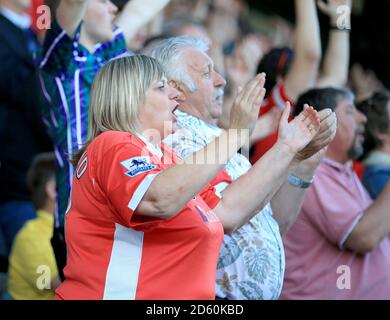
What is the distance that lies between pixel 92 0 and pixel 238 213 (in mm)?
1593

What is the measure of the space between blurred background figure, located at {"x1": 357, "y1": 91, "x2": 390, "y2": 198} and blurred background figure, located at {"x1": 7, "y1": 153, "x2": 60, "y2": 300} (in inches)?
73.3

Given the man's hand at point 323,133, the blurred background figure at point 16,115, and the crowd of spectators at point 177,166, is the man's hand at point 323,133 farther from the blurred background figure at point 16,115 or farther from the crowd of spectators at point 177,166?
the blurred background figure at point 16,115

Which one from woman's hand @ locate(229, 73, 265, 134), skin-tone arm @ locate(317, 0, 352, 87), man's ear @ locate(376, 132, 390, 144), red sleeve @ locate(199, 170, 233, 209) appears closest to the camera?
woman's hand @ locate(229, 73, 265, 134)

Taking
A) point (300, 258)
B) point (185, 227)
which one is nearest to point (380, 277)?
point (300, 258)

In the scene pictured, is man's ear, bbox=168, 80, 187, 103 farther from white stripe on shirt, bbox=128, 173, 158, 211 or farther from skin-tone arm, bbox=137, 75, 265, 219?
white stripe on shirt, bbox=128, 173, 158, 211

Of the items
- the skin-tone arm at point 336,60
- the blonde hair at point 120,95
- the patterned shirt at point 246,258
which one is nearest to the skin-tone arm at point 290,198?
the patterned shirt at point 246,258

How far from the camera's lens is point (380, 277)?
5.18 meters

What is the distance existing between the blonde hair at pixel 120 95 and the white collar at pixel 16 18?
2854 millimetres

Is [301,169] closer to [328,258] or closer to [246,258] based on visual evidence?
[246,258]

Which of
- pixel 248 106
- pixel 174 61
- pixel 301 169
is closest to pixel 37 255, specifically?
pixel 174 61

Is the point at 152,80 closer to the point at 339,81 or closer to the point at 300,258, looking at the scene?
the point at 300,258

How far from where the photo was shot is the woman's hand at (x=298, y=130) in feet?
12.3

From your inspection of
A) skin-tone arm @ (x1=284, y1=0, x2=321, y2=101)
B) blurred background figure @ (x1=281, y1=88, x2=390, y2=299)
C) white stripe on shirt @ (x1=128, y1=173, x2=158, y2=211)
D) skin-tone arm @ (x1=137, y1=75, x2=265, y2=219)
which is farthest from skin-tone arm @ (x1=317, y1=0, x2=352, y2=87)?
white stripe on shirt @ (x1=128, y1=173, x2=158, y2=211)

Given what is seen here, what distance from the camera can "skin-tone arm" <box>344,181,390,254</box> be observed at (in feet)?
16.6
